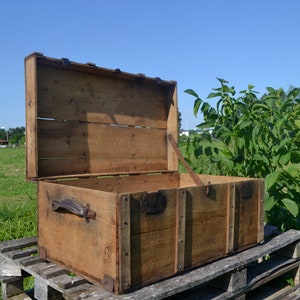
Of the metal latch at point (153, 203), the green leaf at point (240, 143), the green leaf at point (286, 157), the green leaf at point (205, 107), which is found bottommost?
the metal latch at point (153, 203)

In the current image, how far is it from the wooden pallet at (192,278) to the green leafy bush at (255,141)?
479mm

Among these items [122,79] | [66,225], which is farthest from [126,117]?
[66,225]

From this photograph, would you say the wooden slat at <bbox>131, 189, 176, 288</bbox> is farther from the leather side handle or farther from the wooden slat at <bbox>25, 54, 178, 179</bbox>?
the wooden slat at <bbox>25, 54, 178, 179</bbox>

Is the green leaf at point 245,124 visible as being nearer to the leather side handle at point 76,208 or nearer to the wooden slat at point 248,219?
the wooden slat at point 248,219

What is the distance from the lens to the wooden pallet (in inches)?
79.1

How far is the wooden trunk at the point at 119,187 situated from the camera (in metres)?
1.95

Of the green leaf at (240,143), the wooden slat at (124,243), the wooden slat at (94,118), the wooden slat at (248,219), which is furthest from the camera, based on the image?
the green leaf at (240,143)

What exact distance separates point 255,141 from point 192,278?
164 cm

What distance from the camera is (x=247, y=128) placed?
3.51 metres

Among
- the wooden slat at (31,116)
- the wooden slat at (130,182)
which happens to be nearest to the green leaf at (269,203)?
the wooden slat at (130,182)

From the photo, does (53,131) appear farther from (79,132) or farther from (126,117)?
(126,117)

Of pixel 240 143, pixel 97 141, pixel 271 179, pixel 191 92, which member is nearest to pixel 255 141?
pixel 240 143

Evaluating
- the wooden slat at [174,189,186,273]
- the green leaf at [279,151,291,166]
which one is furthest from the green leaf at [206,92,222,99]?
the wooden slat at [174,189,186,273]

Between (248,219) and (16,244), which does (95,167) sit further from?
(248,219)
